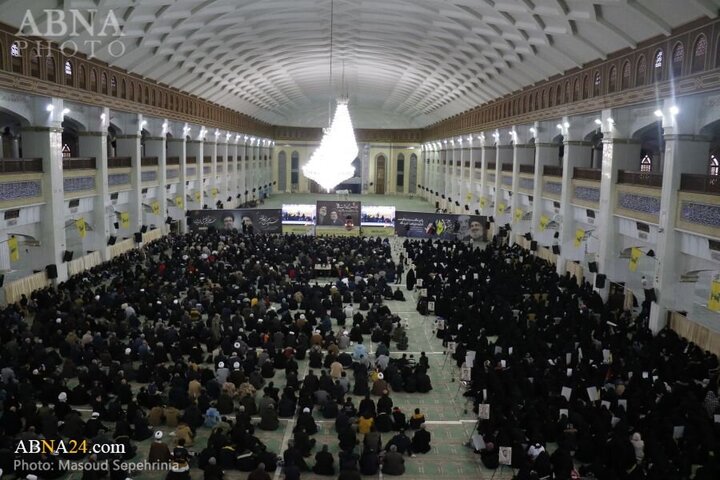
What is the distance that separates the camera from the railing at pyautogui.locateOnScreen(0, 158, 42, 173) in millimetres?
15226

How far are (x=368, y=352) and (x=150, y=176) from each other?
16.1 m

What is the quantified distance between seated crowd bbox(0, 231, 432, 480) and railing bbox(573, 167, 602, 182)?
7.03m

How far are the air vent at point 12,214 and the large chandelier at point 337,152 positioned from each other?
29.4 feet

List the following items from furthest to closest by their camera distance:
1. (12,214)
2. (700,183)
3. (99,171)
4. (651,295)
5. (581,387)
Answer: (99,171)
(12,214)
(651,295)
(700,183)
(581,387)

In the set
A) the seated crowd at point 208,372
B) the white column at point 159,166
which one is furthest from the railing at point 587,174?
the white column at point 159,166

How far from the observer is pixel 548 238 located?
23219 mm

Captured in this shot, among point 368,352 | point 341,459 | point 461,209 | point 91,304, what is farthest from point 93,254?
point 461,209

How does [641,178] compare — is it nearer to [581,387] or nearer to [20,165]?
[581,387]

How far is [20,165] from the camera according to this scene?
16.0m

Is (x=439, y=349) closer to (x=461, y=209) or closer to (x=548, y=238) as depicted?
(x=548, y=238)

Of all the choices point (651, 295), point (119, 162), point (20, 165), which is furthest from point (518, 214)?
point (20, 165)

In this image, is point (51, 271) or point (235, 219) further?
point (235, 219)

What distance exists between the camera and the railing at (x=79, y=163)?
18.7 meters

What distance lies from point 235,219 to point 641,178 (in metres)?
17.0
